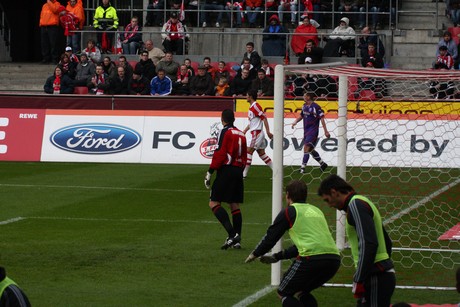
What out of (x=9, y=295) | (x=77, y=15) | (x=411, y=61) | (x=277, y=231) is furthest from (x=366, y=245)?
(x=77, y=15)

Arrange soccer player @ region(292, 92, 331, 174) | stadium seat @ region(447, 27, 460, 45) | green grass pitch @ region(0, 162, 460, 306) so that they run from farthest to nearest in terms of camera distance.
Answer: stadium seat @ region(447, 27, 460, 45)
soccer player @ region(292, 92, 331, 174)
green grass pitch @ region(0, 162, 460, 306)

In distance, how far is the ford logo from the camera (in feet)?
91.7

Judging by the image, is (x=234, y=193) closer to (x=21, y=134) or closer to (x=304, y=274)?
(x=304, y=274)

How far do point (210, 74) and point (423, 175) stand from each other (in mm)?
10418


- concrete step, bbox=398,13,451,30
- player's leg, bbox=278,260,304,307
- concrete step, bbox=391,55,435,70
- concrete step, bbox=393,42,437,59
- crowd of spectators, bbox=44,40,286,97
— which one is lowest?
player's leg, bbox=278,260,304,307

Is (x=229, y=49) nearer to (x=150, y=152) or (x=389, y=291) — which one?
(x=150, y=152)

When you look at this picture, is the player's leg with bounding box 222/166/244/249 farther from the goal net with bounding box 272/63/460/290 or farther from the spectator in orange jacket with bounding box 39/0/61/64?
the spectator in orange jacket with bounding box 39/0/61/64

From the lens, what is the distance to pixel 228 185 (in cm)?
1537

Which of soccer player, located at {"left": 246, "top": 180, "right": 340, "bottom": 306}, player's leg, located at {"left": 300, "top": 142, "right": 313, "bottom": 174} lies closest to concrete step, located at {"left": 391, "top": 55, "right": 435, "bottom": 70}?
player's leg, located at {"left": 300, "top": 142, "right": 313, "bottom": 174}

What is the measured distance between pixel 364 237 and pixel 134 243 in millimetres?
7214

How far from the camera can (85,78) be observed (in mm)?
33750

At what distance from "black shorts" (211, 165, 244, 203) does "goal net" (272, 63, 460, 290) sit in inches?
45.2

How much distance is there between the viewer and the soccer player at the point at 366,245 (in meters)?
8.96

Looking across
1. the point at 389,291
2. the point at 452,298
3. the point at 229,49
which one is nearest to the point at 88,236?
the point at 452,298
